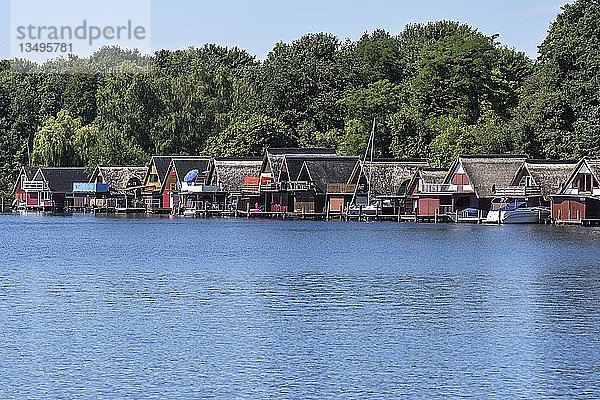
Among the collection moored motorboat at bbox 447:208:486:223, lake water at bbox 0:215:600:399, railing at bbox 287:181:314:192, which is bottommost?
lake water at bbox 0:215:600:399

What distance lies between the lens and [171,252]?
5562cm

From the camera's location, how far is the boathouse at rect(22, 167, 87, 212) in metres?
116

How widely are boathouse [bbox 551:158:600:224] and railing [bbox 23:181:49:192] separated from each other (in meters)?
53.9

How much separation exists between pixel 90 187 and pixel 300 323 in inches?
3370

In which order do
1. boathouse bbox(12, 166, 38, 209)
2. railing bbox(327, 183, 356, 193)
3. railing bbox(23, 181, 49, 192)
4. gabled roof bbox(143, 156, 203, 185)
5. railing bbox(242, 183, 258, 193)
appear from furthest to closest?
boathouse bbox(12, 166, 38, 209) → railing bbox(23, 181, 49, 192) → gabled roof bbox(143, 156, 203, 185) → railing bbox(242, 183, 258, 193) → railing bbox(327, 183, 356, 193)

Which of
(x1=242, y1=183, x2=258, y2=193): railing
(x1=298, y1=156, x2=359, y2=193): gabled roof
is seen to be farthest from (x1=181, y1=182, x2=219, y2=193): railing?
(x1=298, y1=156, x2=359, y2=193): gabled roof

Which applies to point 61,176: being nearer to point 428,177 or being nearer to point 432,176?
point 428,177

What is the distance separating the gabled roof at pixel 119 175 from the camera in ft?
370

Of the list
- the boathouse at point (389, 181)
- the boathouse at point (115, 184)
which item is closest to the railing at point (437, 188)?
the boathouse at point (389, 181)

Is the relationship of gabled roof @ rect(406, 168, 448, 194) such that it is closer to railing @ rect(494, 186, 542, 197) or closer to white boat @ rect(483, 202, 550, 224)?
white boat @ rect(483, 202, 550, 224)

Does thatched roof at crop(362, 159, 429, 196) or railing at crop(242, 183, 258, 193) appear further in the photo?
railing at crop(242, 183, 258, 193)

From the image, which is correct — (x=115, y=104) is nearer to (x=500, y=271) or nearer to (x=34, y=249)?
(x=34, y=249)

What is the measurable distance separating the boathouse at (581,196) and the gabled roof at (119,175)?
44.2 metres

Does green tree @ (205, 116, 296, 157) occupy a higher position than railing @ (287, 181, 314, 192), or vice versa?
green tree @ (205, 116, 296, 157)
